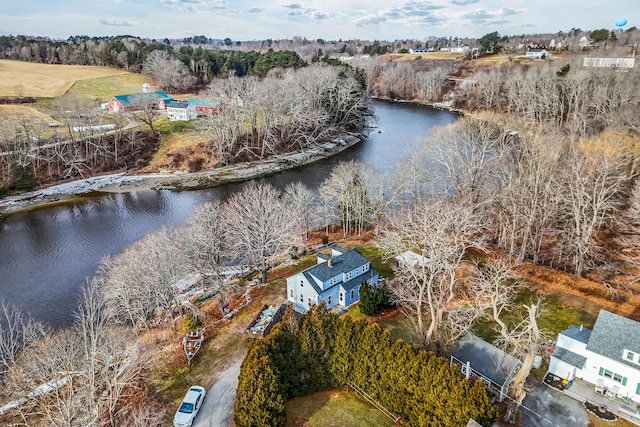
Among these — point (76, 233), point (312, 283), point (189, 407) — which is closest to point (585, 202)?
point (312, 283)

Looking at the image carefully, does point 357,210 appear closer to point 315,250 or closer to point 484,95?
point 315,250

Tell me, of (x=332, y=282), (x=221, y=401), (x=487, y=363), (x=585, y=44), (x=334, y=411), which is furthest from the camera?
(x=585, y=44)

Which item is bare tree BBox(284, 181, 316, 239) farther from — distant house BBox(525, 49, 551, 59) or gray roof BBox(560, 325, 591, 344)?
distant house BBox(525, 49, 551, 59)

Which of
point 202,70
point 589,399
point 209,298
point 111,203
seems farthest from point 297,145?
point 589,399

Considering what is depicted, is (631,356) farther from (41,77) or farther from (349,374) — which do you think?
(41,77)

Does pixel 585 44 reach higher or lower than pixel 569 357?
higher

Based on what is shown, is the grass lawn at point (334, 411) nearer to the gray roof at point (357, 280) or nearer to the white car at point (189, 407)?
the white car at point (189, 407)
